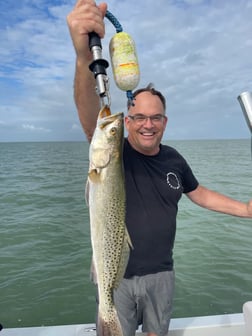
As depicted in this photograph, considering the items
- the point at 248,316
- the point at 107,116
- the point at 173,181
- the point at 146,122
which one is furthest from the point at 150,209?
the point at 248,316

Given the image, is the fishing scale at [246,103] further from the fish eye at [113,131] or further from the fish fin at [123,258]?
the fish fin at [123,258]

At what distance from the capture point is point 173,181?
9.21ft

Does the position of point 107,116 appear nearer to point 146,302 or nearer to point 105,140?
point 105,140

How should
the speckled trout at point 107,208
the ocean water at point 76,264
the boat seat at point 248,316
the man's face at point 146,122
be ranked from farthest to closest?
the ocean water at point 76,264, the boat seat at point 248,316, the man's face at point 146,122, the speckled trout at point 107,208

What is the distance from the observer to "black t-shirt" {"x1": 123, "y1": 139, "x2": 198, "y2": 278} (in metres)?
2.58

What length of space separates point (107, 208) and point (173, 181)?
94 cm

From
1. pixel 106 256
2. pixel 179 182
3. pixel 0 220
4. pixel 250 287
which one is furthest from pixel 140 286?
pixel 0 220

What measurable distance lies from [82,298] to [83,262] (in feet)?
6.16

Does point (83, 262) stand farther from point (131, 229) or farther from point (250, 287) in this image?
point (131, 229)

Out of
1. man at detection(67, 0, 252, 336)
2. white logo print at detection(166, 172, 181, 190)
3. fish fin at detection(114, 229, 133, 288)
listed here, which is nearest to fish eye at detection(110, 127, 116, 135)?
man at detection(67, 0, 252, 336)

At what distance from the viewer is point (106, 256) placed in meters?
2.08

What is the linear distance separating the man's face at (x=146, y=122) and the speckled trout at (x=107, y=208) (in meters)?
0.70

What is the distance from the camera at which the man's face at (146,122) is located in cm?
277

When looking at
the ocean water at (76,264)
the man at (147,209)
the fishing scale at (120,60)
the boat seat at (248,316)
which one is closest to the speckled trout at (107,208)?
the fishing scale at (120,60)
